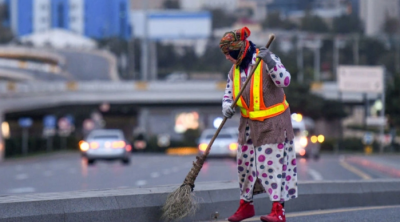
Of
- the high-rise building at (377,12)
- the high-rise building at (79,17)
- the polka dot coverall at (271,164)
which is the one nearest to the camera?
the polka dot coverall at (271,164)

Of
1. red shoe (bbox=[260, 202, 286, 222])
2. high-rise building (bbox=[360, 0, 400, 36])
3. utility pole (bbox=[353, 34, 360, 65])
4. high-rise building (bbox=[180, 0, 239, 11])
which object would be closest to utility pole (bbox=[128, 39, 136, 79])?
utility pole (bbox=[353, 34, 360, 65])

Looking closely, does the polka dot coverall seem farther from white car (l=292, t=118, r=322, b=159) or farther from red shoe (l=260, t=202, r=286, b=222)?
white car (l=292, t=118, r=322, b=159)

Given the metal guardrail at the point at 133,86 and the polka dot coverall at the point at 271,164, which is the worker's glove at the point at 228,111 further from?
the metal guardrail at the point at 133,86

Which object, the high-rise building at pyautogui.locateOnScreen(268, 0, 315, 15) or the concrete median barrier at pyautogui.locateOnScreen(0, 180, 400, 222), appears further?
the high-rise building at pyautogui.locateOnScreen(268, 0, 315, 15)

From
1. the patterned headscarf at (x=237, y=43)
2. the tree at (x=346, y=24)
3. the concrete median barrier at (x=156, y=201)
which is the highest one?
the tree at (x=346, y=24)

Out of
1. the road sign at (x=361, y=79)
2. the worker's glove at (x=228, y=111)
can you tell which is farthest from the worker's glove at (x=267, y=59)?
the road sign at (x=361, y=79)

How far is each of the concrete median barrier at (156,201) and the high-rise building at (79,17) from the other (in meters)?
119

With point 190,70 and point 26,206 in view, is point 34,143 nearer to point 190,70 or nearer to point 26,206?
point 26,206

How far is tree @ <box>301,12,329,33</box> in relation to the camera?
438 ft

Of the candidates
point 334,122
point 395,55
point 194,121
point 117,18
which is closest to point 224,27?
point 117,18

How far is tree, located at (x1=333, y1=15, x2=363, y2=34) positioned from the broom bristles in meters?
97.4

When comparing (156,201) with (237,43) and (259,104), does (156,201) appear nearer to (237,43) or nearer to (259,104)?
(259,104)

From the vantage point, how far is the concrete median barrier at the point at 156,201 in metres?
7.33

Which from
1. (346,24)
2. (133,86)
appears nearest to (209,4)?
(346,24)
